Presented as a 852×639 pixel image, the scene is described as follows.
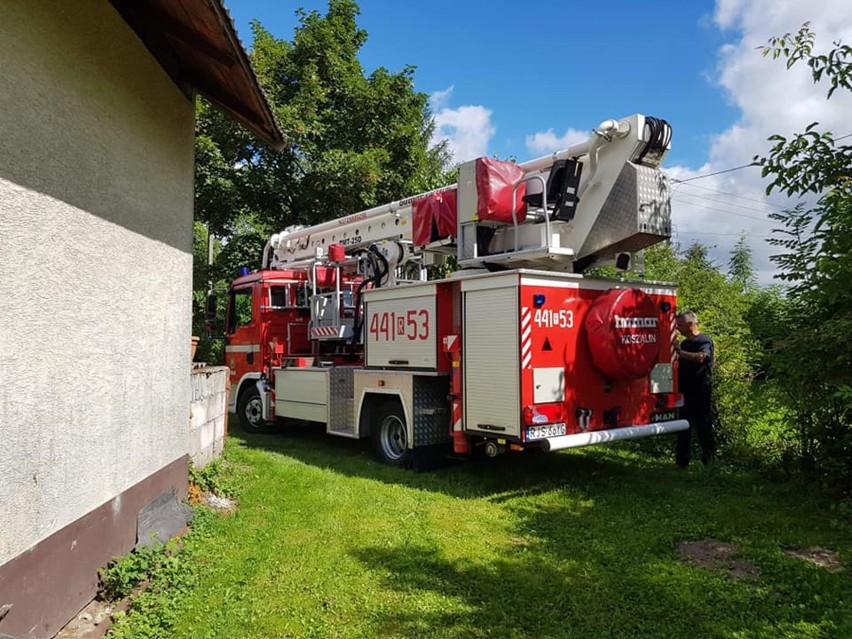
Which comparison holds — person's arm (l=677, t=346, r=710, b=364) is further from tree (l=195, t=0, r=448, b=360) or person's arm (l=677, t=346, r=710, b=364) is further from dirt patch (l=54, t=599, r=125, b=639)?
tree (l=195, t=0, r=448, b=360)

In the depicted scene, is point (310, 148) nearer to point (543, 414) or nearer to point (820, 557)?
point (543, 414)

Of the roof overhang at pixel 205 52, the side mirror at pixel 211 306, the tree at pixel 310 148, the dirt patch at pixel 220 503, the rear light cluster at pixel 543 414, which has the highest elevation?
the tree at pixel 310 148

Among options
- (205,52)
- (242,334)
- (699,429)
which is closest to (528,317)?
(699,429)

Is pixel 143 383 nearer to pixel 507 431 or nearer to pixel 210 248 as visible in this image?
pixel 507 431

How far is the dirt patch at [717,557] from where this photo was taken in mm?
4707

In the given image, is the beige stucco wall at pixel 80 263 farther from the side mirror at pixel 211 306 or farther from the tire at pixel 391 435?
the side mirror at pixel 211 306

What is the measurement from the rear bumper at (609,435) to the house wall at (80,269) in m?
3.59

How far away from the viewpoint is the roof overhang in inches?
175

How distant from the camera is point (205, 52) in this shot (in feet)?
16.8

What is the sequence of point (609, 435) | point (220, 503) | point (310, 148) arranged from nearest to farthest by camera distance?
1. point (220, 503)
2. point (609, 435)
3. point (310, 148)

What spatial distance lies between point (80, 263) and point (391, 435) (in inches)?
212

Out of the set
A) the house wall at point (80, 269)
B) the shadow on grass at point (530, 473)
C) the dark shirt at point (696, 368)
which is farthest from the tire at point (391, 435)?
the dark shirt at point (696, 368)

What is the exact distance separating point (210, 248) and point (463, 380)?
13.7 metres

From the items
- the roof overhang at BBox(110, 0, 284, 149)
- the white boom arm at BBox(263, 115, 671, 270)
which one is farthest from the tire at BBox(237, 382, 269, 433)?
the roof overhang at BBox(110, 0, 284, 149)
